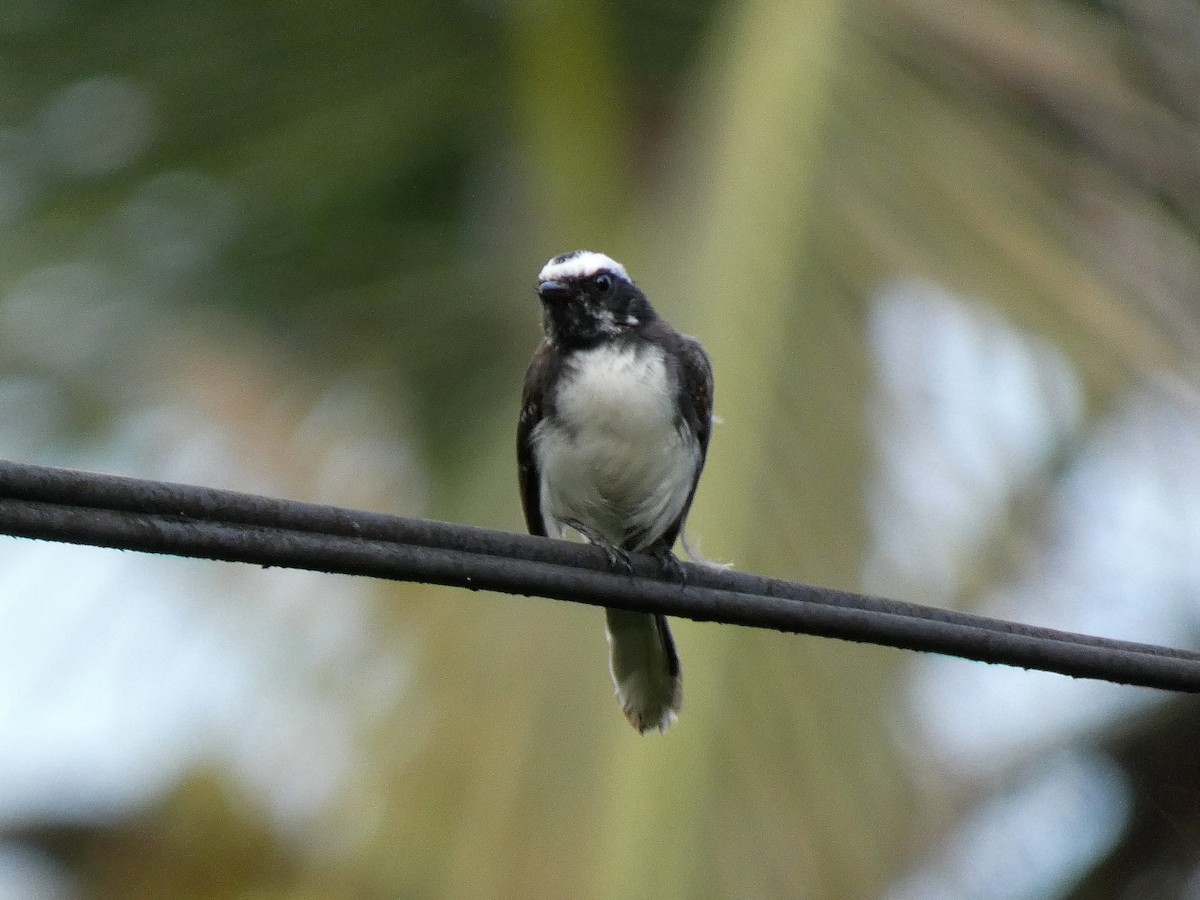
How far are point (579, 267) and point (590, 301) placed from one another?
13 centimetres

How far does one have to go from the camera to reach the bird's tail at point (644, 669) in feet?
15.6

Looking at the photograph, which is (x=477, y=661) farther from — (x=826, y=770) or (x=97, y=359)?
(x=97, y=359)

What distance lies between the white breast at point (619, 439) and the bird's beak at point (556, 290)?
0.63ft

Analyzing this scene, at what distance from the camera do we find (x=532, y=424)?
18.8ft

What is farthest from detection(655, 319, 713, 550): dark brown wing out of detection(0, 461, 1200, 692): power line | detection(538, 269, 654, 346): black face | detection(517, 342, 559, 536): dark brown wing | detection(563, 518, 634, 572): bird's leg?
detection(0, 461, 1200, 692): power line

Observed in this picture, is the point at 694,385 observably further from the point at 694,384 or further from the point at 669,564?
the point at 669,564

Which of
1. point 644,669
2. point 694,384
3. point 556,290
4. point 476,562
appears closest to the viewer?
point 476,562

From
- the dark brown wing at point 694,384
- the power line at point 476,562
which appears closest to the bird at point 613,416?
the dark brown wing at point 694,384

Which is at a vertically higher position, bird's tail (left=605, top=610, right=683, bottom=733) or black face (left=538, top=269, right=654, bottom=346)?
black face (left=538, top=269, right=654, bottom=346)

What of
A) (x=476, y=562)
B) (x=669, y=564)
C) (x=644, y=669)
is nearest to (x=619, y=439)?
(x=669, y=564)

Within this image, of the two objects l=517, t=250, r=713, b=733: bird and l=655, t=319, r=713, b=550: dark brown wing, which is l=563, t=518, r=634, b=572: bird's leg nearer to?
l=517, t=250, r=713, b=733: bird

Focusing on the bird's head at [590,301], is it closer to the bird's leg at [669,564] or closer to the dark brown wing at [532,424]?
the dark brown wing at [532,424]

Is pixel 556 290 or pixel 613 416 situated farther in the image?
pixel 556 290

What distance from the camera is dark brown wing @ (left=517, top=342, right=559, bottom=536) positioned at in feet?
18.7
